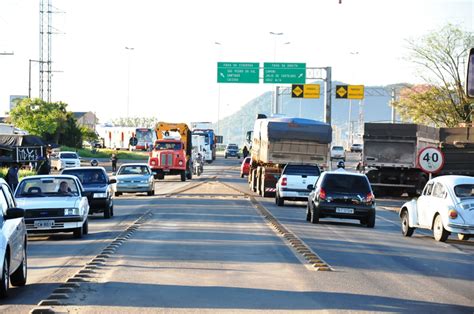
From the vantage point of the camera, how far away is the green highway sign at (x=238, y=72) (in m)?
78.1

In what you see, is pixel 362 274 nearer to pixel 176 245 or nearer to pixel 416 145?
pixel 176 245

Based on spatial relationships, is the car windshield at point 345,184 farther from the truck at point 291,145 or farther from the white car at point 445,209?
the truck at point 291,145

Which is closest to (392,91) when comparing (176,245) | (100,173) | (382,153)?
(382,153)

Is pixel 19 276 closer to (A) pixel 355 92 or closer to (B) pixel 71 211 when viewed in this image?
(B) pixel 71 211

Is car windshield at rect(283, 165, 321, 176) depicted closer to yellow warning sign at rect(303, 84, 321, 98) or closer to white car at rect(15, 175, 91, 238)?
white car at rect(15, 175, 91, 238)

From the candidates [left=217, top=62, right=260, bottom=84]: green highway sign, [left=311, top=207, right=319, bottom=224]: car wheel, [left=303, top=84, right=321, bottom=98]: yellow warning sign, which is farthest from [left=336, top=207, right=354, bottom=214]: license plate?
[left=303, top=84, right=321, bottom=98]: yellow warning sign

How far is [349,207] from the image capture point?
102 feet

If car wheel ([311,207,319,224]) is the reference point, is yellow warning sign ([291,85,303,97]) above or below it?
above

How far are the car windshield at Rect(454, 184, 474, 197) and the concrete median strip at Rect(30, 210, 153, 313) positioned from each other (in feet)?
25.2

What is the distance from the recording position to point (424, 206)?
27.1 metres

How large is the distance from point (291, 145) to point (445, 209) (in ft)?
75.6

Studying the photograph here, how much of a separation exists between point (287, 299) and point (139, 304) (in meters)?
1.94

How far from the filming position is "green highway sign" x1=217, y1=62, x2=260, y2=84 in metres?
78.1

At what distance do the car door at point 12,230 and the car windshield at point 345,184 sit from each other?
1690cm
